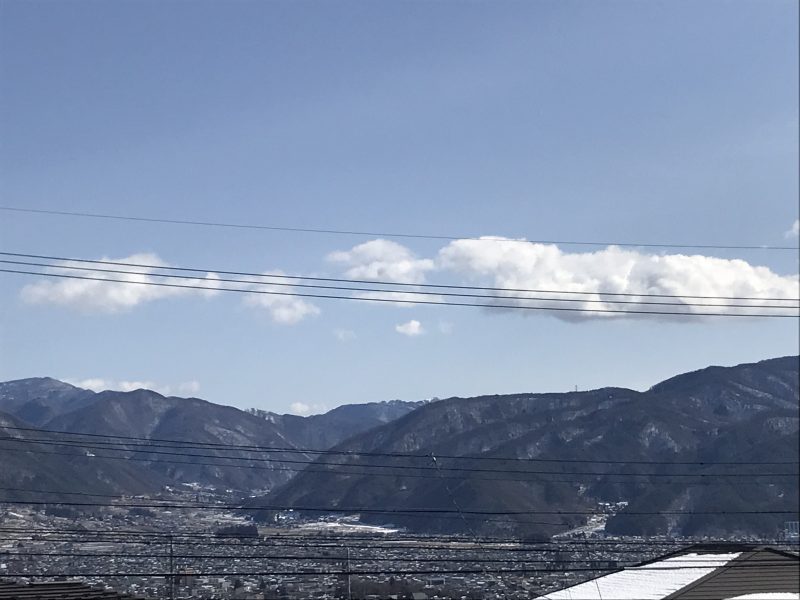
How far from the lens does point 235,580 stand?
3622 inches

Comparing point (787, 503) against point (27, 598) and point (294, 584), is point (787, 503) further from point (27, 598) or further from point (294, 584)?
point (27, 598)

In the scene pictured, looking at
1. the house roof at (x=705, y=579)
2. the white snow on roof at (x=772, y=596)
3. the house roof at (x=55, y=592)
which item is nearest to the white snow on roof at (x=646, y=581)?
the house roof at (x=705, y=579)

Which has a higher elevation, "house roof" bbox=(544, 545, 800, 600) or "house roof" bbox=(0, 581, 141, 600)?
"house roof" bbox=(0, 581, 141, 600)

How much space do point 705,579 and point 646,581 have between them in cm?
246

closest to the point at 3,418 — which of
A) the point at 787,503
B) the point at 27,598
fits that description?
the point at 787,503

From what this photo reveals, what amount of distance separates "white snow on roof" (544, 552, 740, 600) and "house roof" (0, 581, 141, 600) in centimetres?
1515

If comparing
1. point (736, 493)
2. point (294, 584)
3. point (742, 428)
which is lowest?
point (294, 584)

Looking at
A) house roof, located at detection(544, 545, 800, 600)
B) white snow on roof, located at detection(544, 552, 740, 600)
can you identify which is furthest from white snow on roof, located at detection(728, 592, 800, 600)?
white snow on roof, located at detection(544, 552, 740, 600)

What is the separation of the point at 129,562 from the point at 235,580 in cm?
3828

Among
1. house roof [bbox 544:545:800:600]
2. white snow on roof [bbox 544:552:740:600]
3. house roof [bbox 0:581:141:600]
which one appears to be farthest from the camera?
white snow on roof [bbox 544:552:740:600]

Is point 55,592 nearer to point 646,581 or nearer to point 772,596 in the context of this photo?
point 646,581

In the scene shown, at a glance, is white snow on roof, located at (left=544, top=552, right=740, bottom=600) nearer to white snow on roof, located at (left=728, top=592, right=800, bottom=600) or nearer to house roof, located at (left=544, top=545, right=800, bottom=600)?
house roof, located at (left=544, top=545, right=800, bottom=600)

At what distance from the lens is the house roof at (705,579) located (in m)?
30.1

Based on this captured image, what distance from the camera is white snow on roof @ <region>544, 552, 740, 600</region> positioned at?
31125 mm
